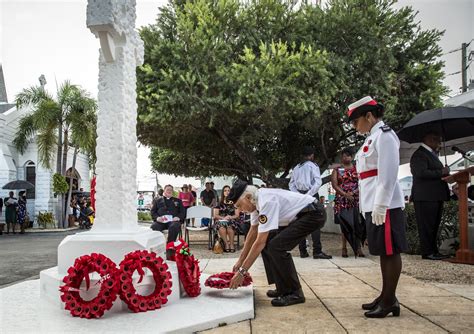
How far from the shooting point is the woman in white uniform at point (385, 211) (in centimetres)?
378

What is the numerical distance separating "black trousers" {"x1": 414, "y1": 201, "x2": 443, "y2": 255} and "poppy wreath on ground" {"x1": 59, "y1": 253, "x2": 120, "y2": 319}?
18.3 feet

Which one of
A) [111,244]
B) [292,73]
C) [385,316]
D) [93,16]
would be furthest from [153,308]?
[292,73]

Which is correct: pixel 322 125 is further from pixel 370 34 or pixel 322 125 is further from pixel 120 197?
pixel 120 197

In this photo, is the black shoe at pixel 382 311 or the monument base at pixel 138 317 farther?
the black shoe at pixel 382 311

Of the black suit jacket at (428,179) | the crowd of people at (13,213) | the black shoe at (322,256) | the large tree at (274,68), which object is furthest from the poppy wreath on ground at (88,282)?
the crowd of people at (13,213)

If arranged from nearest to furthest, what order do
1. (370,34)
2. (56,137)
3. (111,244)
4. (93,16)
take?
(111,244) → (93,16) → (370,34) → (56,137)

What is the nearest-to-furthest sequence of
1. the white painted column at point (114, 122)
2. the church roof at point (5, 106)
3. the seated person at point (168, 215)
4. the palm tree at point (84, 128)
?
the white painted column at point (114, 122) → the seated person at point (168, 215) → the palm tree at point (84, 128) → the church roof at point (5, 106)

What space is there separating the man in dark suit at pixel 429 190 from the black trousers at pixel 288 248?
3.62 meters

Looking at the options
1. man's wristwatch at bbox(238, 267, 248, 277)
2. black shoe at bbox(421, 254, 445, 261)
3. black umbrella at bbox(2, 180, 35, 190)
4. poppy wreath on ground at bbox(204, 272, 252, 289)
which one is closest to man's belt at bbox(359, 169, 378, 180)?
man's wristwatch at bbox(238, 267, 248, 277)

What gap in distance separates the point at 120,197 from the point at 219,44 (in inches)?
308

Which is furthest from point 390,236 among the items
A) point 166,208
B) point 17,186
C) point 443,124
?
point 17,186

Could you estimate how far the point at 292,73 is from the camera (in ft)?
36.8

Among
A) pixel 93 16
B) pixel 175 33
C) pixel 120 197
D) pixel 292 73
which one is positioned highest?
pixel 175 33

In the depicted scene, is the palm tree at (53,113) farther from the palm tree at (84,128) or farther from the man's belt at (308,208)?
the man's belt at (308,208)
